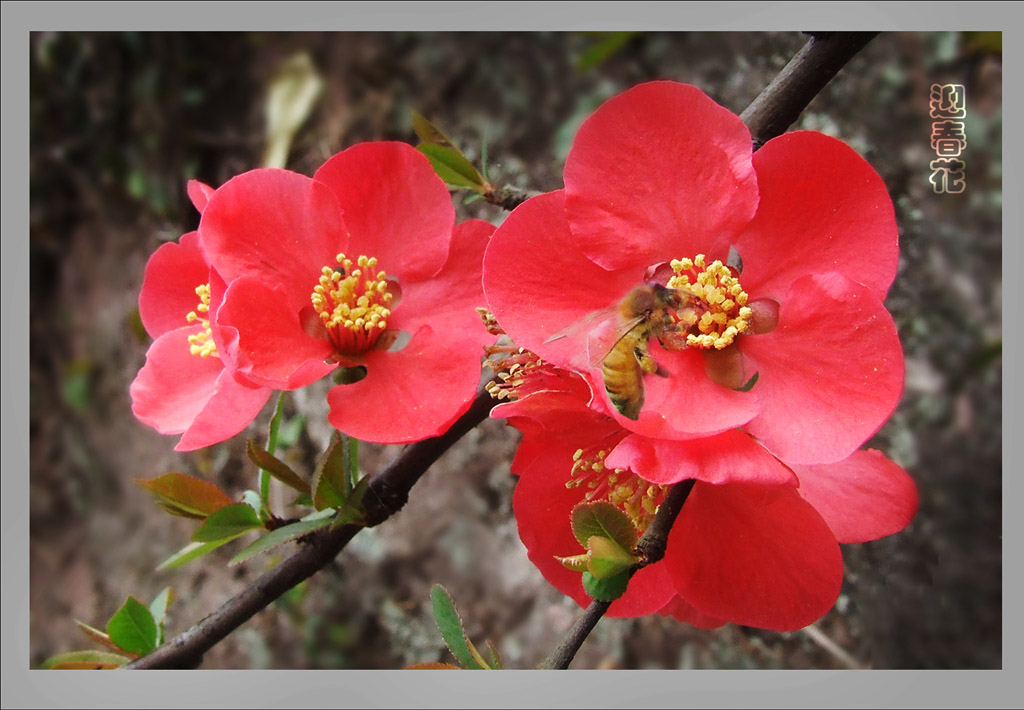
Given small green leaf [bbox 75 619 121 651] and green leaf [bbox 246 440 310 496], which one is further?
small green leaf [bbox 75 619 121 651]

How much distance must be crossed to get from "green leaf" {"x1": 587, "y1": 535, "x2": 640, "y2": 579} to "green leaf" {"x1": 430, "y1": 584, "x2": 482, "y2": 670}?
0.17 m

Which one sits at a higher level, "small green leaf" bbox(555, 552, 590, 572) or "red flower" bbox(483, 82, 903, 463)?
"red flower" bbox(483, 82, 903, 463)

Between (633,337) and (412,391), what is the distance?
153mm

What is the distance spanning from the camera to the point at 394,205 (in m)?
0.54

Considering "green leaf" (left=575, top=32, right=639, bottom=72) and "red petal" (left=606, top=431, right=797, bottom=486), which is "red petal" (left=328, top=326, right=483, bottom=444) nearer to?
"red petal" (left=606, top=431, right=797, bottom=486)

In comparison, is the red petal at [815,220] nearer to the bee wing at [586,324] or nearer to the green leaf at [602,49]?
the bee wing at [586,324]

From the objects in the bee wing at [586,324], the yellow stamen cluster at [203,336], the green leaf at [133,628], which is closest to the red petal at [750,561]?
the bee wing at [586,324]

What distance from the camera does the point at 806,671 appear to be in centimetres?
66

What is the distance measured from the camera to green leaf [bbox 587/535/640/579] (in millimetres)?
428

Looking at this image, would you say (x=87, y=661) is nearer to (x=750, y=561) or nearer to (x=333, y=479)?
(x=333, y=479)

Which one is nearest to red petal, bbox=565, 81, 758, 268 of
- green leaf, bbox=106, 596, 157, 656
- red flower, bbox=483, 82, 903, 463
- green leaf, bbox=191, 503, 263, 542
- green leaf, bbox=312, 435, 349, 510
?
red flower, bbox=483, 82, 903, 463

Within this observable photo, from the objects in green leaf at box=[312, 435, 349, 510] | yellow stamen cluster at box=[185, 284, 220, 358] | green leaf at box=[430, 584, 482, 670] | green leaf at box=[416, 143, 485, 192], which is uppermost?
green leaf at box=[416, 143, 485, 192]

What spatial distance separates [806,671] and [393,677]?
1.11 feet

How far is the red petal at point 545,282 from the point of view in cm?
45
